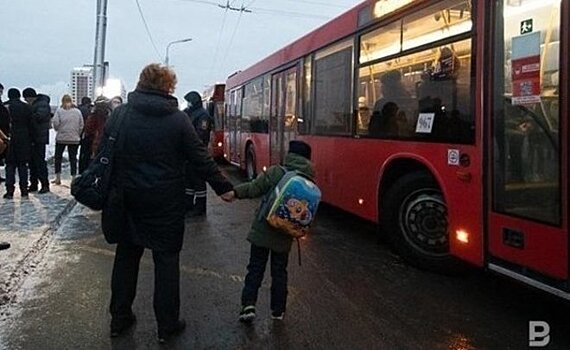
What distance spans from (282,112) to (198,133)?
2395mm

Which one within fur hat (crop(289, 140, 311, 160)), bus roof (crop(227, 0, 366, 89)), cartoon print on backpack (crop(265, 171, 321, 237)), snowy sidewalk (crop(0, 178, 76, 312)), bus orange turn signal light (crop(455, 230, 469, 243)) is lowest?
snowy sidewalk (crop(0, 178, 76, 312))

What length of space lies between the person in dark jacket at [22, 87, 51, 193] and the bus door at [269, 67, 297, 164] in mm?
4299

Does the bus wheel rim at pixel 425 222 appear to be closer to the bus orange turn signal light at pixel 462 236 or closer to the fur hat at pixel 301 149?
the bus orange turn signal light at pixel 462 236

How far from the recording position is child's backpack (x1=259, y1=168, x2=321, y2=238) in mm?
4066

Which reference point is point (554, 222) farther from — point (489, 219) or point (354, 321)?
point (354, 321)

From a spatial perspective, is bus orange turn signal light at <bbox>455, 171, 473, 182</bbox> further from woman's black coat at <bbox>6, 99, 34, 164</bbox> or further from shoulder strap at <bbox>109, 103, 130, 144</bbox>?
woman's black coat at <bbox>6, 99, 34, 164</bbox>

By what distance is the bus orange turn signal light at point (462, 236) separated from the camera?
16.1 feet

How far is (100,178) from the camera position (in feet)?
12.9

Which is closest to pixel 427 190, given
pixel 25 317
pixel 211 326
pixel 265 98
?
pixel 211 326

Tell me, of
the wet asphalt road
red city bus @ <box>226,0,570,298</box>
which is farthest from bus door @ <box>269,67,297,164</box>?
the wet asphalt road

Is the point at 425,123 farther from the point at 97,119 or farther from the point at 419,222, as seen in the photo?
the point at 97,119

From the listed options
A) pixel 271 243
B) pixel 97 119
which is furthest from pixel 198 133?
pixel 271 243

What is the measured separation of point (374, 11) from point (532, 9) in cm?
269

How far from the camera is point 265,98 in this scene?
39.4ft
